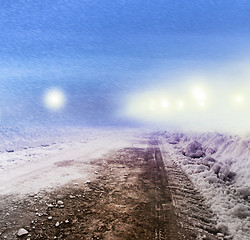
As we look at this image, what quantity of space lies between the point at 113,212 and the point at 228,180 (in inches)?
171

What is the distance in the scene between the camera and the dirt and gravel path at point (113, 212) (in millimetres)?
3221

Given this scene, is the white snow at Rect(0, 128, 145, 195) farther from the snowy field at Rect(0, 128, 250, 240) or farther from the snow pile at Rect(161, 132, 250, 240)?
the snow pile at Rect(161, 132, 250, 240)

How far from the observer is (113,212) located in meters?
3.88

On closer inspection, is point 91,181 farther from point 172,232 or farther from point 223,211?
point 223,211

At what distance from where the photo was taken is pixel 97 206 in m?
4.14

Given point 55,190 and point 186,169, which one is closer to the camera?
point 55,190

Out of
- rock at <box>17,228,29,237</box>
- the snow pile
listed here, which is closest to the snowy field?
the snow pile

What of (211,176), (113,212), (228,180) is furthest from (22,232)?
(228,180)

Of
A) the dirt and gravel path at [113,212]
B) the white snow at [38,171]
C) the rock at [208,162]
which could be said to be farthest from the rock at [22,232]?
the rock at [208,162]

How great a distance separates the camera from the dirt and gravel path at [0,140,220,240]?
10.6ft

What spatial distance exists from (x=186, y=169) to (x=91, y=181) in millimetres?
4014

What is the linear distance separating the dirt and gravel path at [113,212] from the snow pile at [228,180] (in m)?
0.35

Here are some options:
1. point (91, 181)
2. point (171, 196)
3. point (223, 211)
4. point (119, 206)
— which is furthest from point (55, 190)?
point (223, 211)

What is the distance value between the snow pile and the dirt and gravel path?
13.8 inches
